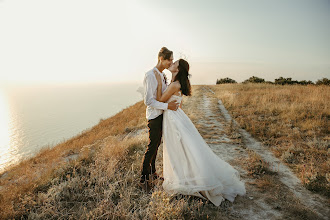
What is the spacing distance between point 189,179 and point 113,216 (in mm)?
1315

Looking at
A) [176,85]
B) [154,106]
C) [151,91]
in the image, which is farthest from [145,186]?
[176,85]

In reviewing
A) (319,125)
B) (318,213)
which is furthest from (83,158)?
(319,125)

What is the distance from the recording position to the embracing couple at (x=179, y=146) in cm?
305

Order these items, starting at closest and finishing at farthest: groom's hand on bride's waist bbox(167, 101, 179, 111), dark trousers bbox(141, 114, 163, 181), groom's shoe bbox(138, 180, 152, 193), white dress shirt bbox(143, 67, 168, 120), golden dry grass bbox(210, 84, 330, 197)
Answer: white dress shirt bbox(143, 67, 168, 120)
groom's hand on bride's waist bbox(167, 101, 179, 111)
dark trousers bbox(141, 114, 163, 181)
groom's shoe bbox(138, 180, 152, 193)
golden dry grass bbox(210, 84, 330, 197)

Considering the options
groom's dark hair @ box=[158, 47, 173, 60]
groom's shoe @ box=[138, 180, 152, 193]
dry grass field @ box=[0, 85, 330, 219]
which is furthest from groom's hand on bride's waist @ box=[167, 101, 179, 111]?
groom's shoe @ box=[138, 180, 152, 193]

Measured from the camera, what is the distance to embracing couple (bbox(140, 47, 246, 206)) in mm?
3051

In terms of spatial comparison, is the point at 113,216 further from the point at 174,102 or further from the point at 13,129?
the point at 13,129

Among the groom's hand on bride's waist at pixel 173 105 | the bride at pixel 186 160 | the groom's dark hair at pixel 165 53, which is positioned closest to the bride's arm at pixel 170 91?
the bride at pixel 186 160

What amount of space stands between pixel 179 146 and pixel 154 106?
33.4 inches

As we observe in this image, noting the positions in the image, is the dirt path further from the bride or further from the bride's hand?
the bride's hand

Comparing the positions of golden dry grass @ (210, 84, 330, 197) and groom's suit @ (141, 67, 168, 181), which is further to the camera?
golden dry grass @ (210, 84, 330, 197)

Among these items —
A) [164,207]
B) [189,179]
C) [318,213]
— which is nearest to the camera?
[164,207]

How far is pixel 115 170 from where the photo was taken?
4090 millimetres

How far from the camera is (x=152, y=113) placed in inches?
128
